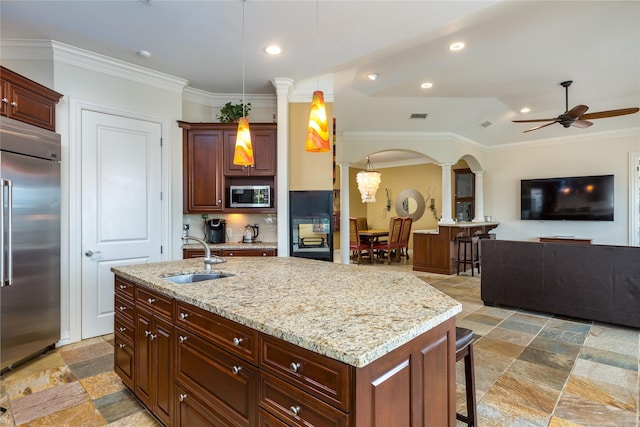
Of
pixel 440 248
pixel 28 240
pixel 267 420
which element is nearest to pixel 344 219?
pixel 440 248

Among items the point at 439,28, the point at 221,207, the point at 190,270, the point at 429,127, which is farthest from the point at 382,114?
the point at 190,270

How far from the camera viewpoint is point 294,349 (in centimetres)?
106

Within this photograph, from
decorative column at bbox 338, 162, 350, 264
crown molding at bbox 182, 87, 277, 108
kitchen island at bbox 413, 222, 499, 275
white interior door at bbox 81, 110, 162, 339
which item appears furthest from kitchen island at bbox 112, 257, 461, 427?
kitchen island at bbox 413, 222, 499, 275

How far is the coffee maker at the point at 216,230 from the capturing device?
13.3 feet

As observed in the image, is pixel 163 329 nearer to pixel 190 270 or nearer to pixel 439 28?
pixel 190 270

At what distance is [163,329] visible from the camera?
1.73 metres

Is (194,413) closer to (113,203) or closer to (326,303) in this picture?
(326,303)

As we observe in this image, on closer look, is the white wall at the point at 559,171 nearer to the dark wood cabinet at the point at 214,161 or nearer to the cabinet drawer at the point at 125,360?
the dark wood cabinet at the point at 214,161

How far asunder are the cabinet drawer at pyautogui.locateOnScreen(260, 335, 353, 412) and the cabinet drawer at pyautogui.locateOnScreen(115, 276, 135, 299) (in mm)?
1320

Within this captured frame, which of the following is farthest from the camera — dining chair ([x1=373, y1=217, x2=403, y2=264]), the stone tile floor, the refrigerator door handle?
dining chair ([x1=373, y1=217, x2=403, y2=264])

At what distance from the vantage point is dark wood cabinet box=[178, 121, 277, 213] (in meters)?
3.92

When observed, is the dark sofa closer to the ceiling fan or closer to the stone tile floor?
the stone tile floor

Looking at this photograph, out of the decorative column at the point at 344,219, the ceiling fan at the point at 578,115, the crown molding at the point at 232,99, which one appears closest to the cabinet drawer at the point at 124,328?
the crown molding at the point at 232,99

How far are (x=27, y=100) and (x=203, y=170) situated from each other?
1.66 m
